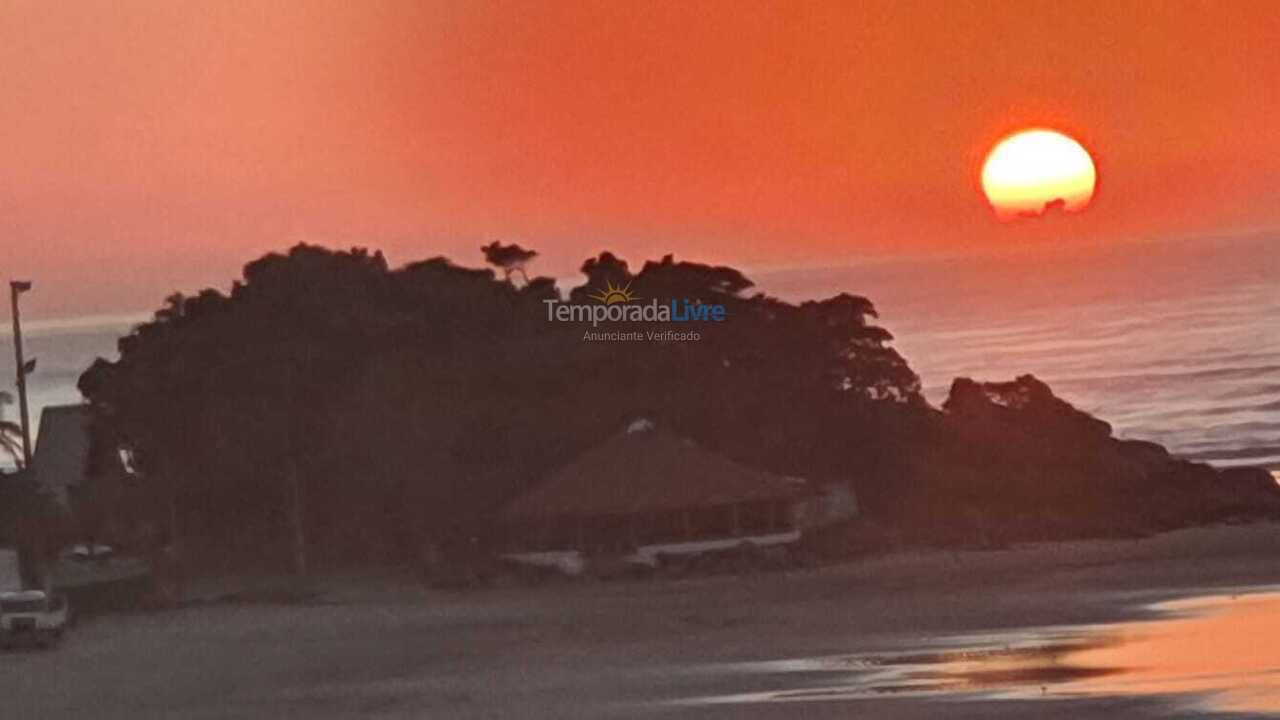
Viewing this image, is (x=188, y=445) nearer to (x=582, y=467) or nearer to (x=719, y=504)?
(x=582, y=467)

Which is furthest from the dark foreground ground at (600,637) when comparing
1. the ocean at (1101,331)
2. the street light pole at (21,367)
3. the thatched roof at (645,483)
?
the ocean at (1101,331)

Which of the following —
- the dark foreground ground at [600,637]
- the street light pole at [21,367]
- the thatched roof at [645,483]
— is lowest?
the dark foreground ground at [600,637]

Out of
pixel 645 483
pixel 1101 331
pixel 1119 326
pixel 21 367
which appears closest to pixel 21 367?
pixel 21 367

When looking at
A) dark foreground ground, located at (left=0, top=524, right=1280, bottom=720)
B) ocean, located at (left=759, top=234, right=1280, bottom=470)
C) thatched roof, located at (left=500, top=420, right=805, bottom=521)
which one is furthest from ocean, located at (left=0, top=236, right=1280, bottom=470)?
dark foreground ground, located at (left=0, top=524, right=1280, bottom=720)

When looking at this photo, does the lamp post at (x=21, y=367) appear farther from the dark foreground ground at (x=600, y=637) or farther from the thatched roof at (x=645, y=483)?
the thatched roof at (x=645, y=483)

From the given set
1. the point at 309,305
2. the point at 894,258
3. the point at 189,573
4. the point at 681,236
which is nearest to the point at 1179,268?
the point at 894,258

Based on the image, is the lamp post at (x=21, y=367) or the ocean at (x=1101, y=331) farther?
the ocean at (x=1101, y=331)
